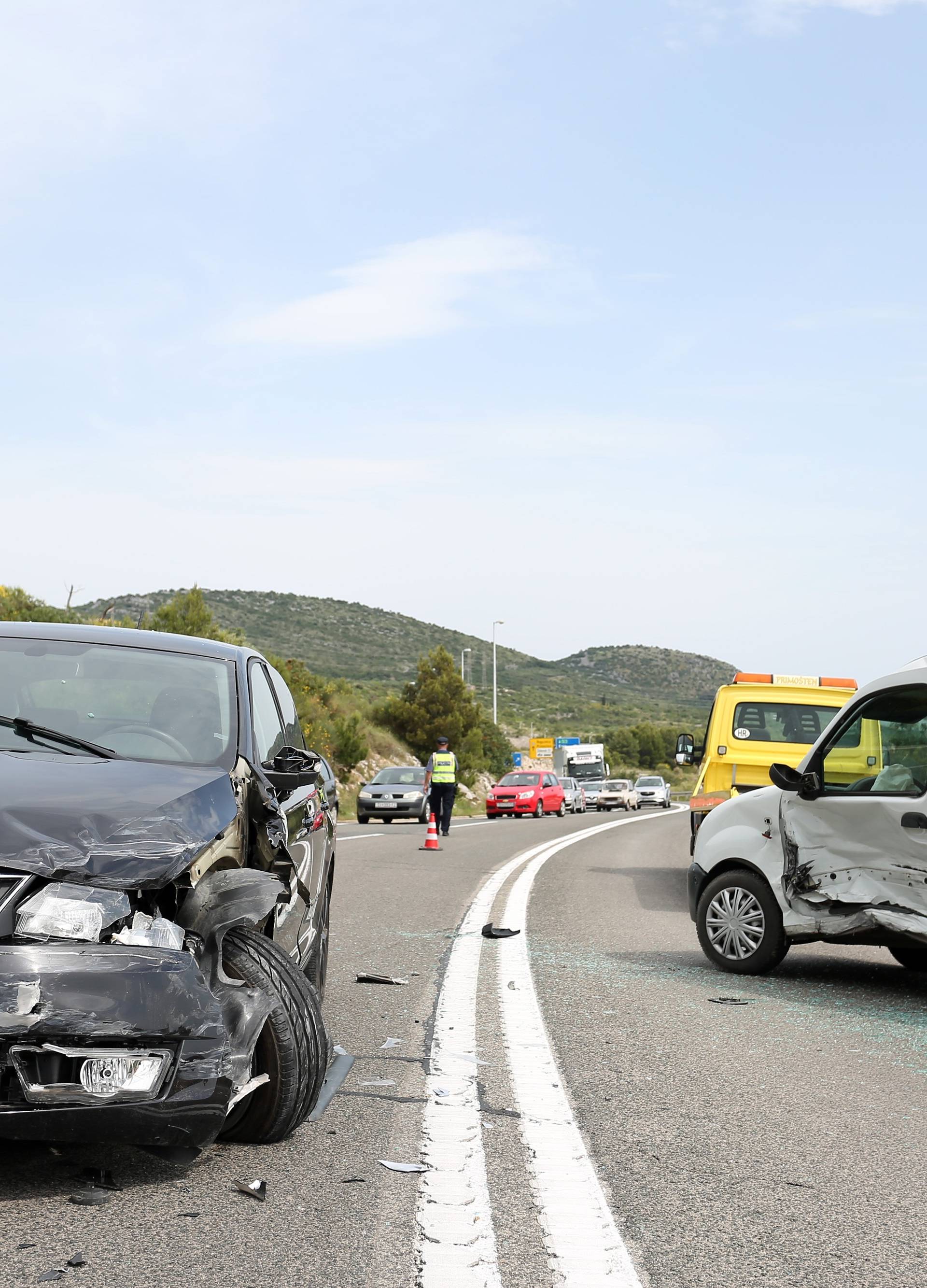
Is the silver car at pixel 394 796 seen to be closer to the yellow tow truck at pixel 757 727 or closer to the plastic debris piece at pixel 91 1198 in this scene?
the yellow tow truck at pixel 757 727

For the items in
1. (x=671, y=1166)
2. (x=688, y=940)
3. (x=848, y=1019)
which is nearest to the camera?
(x=671, y=1166)

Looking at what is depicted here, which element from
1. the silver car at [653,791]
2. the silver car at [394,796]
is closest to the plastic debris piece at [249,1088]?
the silver car at [394,796]

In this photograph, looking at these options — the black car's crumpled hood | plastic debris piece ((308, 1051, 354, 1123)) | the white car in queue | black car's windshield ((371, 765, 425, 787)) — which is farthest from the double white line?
black car's windshield ((371, 765, 425, 787))

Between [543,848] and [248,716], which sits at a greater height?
[248,716]

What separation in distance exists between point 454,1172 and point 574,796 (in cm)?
4762

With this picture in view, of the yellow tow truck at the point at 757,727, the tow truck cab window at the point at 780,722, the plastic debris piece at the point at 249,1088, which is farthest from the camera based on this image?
the tow truck cab window at the point at 780,722

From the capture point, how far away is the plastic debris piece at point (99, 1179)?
150 inches

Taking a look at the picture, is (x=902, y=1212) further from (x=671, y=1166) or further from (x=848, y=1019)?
(x=848, y=1019)

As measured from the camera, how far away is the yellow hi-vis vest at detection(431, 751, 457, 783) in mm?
24094

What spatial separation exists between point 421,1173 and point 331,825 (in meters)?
3.09

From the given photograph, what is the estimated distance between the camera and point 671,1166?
13.8 ft

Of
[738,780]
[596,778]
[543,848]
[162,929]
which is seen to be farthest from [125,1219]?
[596,778]

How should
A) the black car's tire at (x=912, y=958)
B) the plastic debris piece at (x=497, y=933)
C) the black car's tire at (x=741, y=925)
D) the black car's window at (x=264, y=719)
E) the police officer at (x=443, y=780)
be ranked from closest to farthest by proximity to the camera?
1. the black car's window at (x=264, y=719)
2. the black car's tire at (x=741, y=925)
3. the black car's tire at (x=912, y=958)
4. the plastic debris piece at (x=497, y=933)
5. the police officer at (x=443, y=780)

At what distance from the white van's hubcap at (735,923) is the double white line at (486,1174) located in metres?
1.61
